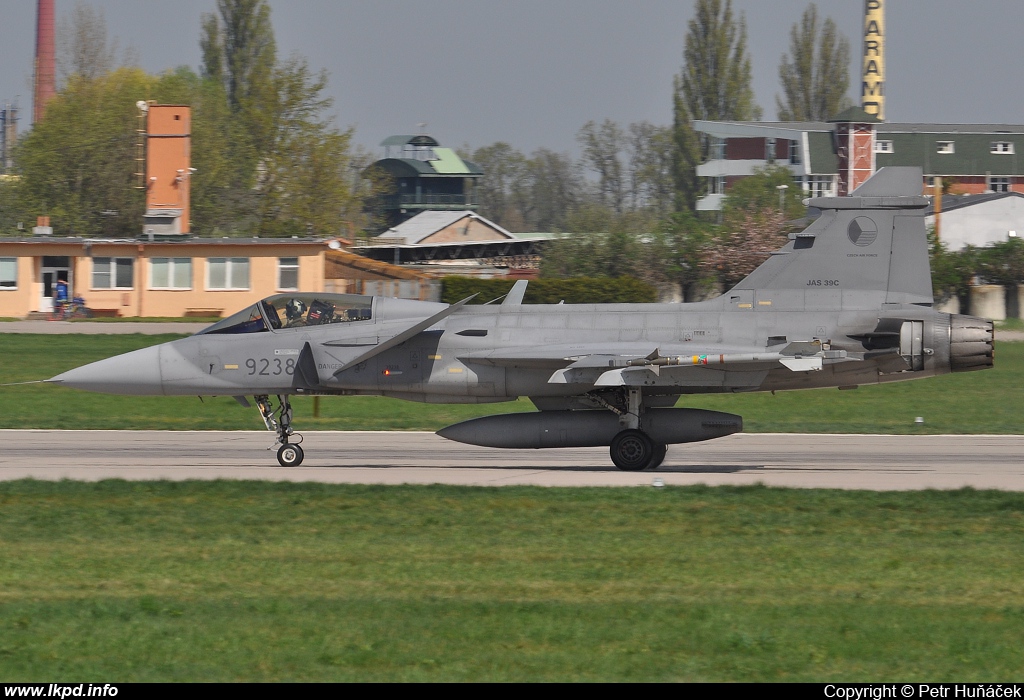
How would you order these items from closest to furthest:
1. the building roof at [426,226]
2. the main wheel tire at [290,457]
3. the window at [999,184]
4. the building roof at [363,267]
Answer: the main wheel tire at [290,457], the building roof at [363,267], the window at [999,184], the building roof at [426,226]

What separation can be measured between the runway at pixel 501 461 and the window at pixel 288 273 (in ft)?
105

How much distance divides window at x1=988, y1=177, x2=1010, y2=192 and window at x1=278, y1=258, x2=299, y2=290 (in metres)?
60.7

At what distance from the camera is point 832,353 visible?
16.5 m

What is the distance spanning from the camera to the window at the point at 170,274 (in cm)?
5500

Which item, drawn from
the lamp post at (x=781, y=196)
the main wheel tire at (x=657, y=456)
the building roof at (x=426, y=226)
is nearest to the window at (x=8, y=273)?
the building roof at (x=426, y=226)

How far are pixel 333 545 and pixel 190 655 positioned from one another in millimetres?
3752

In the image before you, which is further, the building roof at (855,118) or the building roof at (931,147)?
the building roof at (931,147)

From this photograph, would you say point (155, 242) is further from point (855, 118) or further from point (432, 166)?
point (432, 166)

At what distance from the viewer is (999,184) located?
92062 millimetres

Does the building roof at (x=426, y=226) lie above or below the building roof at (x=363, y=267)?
above

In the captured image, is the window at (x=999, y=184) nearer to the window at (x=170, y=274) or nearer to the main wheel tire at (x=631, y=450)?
the window at (x=170, y=274)

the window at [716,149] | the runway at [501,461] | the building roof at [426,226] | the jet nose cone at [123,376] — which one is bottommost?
the runway at [501,461]

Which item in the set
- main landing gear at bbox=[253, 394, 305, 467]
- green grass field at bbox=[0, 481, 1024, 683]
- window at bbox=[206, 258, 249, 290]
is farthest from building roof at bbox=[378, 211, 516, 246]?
green grass field at bbox=[0, 481, 1024, 683]
